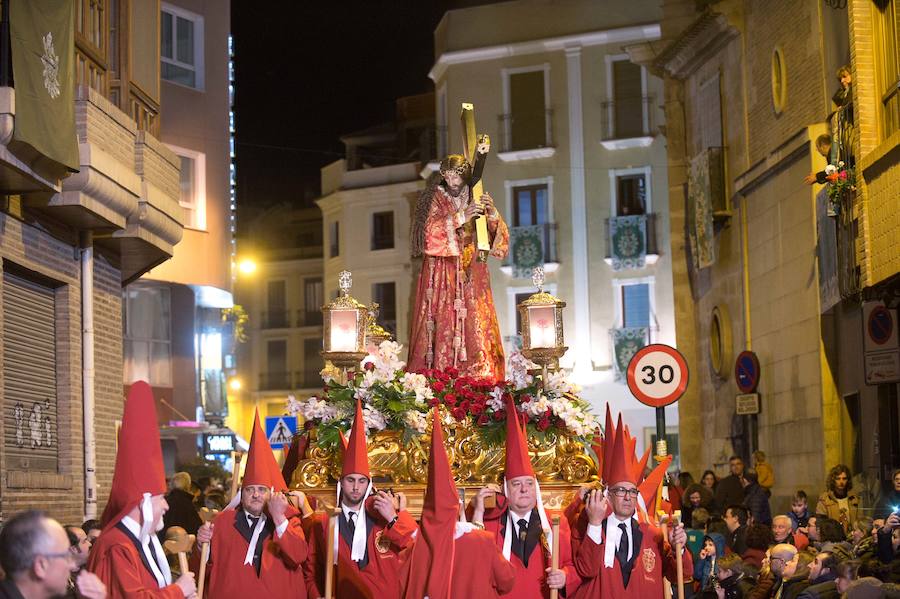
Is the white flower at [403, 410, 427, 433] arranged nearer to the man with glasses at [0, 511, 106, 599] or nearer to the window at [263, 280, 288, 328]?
the man with glasses at [0, 511, 106, 599]

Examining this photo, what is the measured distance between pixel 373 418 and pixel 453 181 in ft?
8.46

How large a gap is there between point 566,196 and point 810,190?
68.2ft

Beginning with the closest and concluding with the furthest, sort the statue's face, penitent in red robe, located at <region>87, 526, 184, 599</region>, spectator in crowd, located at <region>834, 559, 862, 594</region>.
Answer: penitent in red robe, located at <region>87, 526, 184, 599</region>, spectator in crowd, located at <region>834, 559, 862, 594</region>, the statue's face

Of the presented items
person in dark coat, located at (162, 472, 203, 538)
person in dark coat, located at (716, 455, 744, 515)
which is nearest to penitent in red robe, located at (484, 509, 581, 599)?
person in dark coat, located at (162, 472, 203, 538)

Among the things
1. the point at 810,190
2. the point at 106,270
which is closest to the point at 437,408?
the point at 106,270

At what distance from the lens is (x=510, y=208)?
44.3 meters

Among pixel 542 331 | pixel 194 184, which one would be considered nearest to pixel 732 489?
pixel 542 331

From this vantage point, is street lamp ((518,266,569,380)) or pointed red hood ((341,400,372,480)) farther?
street lamp ((518,266,569,380))

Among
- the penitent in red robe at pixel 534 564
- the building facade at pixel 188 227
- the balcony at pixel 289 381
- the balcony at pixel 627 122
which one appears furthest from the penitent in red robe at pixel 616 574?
the balcony at pixel 289 381

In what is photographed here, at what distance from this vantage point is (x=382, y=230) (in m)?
50.6

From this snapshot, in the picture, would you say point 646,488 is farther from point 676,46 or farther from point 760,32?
point 676,46

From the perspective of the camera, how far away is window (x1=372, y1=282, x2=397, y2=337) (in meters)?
48.7

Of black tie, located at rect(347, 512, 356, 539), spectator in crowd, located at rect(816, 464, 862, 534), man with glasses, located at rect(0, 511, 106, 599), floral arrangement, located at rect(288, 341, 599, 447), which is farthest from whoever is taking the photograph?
spectator in crowd, located at rect(816, 464, 862, 534)

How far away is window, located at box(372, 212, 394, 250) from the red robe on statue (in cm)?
3518
